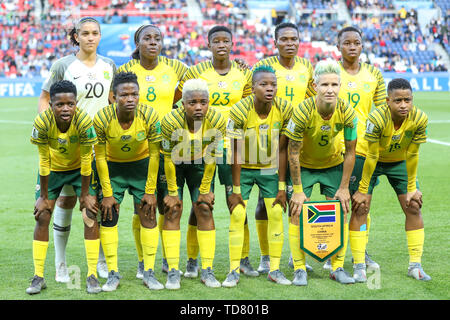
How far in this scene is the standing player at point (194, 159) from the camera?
5.64 m

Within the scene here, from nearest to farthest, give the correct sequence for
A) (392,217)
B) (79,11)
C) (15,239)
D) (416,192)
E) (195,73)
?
(416,192) → (195,73) → (15,239) → (392,217) → (79,11)

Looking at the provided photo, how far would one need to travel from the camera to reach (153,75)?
21.1ft

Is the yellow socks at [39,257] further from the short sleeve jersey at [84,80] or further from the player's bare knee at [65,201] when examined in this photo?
the short sleeve jersey at [84,80]

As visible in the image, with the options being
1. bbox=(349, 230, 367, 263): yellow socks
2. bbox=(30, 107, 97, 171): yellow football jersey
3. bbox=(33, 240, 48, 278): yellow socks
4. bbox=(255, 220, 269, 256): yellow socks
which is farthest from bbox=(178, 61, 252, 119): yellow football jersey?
bbox=(33, 240, 48, 278): yellow socks

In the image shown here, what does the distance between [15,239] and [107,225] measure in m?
2.34

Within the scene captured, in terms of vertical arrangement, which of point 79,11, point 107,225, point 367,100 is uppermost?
point 79,11

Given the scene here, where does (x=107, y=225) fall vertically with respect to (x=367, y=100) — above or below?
below

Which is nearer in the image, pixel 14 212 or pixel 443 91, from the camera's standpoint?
pixel 14 212

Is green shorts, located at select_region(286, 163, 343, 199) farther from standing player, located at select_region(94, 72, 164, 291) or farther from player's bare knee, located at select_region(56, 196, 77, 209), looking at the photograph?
player's bare knee, located at select_region(56, 196, 77, 209)

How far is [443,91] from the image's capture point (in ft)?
99.6

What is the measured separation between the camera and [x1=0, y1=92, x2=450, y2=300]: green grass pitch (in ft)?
18.1

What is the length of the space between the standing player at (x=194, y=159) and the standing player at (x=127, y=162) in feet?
0.43

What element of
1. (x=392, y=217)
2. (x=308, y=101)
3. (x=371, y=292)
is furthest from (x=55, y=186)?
(x=392, y=217)

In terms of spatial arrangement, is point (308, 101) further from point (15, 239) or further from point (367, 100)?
point (15, 239)
